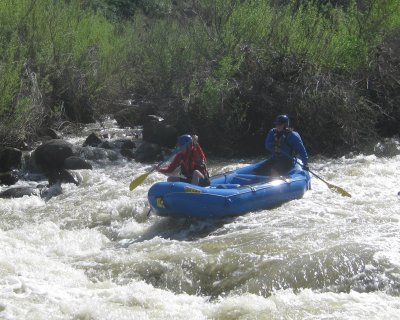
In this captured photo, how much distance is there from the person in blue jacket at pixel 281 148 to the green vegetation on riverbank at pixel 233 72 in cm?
257

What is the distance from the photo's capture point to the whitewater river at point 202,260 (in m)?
5.30

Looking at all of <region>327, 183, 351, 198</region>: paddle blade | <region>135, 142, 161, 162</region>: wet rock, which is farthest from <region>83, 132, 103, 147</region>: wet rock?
<region>327, 183, 351, 198</region>: paddle blade

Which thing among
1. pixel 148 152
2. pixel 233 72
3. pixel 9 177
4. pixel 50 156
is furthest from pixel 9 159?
pixel 233 72

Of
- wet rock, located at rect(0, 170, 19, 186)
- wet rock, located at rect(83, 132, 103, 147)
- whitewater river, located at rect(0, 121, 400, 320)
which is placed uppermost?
whitewater river, located at rect(0, 121, 400, 320)

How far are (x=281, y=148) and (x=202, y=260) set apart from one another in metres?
3.24

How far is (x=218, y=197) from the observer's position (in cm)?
762

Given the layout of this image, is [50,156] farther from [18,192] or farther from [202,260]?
[202,260]

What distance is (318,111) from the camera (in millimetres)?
11750

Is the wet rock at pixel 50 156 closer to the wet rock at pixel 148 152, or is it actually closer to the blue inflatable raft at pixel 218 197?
the wet rock at pixel 148 152

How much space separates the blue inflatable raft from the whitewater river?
0.43ft

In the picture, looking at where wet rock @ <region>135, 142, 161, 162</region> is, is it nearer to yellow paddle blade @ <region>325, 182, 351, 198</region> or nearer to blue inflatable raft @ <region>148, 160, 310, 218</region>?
blue inflatable raft @ <region>148, 160, 310, 218</region>

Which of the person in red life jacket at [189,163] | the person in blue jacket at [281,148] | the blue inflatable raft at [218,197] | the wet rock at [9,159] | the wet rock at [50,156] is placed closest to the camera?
the blue inflatable raft at [218,197]

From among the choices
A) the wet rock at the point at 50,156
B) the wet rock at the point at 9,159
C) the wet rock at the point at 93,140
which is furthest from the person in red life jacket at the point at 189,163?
the wet rock at the point at 93,140

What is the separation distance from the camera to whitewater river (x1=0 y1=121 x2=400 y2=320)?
530 cm
